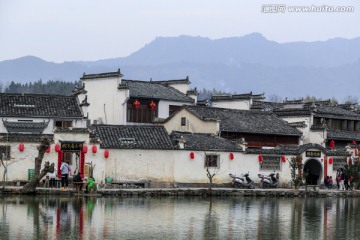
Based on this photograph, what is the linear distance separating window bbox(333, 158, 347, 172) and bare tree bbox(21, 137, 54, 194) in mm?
21269

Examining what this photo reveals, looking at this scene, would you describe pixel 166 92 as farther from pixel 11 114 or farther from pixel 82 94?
pixel 11 114

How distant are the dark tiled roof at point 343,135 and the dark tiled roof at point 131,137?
57.7 feet

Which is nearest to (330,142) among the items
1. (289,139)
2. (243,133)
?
(289,139)

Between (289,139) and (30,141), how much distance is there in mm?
20812

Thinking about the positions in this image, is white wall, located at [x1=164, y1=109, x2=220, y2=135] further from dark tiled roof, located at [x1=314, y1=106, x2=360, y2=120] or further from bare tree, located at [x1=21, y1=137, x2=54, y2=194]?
bare tree, located at [x1=21, y1=137, x2=54, y2=194]

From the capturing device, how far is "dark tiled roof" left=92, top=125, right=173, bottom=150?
4631 centimetres

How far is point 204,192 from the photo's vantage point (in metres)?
43.9

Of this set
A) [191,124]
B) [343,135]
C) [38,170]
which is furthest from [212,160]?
[343,135]

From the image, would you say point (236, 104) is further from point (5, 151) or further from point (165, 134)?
point (5, 151)

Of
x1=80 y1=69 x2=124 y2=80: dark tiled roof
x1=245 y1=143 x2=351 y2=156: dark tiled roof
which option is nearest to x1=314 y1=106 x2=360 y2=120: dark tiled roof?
x1=245 y1=143 x2=351 y2=156: dark tiled roof

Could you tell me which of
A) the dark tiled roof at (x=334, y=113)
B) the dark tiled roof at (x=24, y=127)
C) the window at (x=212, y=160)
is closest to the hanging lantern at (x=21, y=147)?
the dark tiled roof at (x=24, y=127)

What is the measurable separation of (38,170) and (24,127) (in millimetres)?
13412

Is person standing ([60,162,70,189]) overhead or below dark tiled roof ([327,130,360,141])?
below

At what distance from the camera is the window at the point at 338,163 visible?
5447 centimetres
